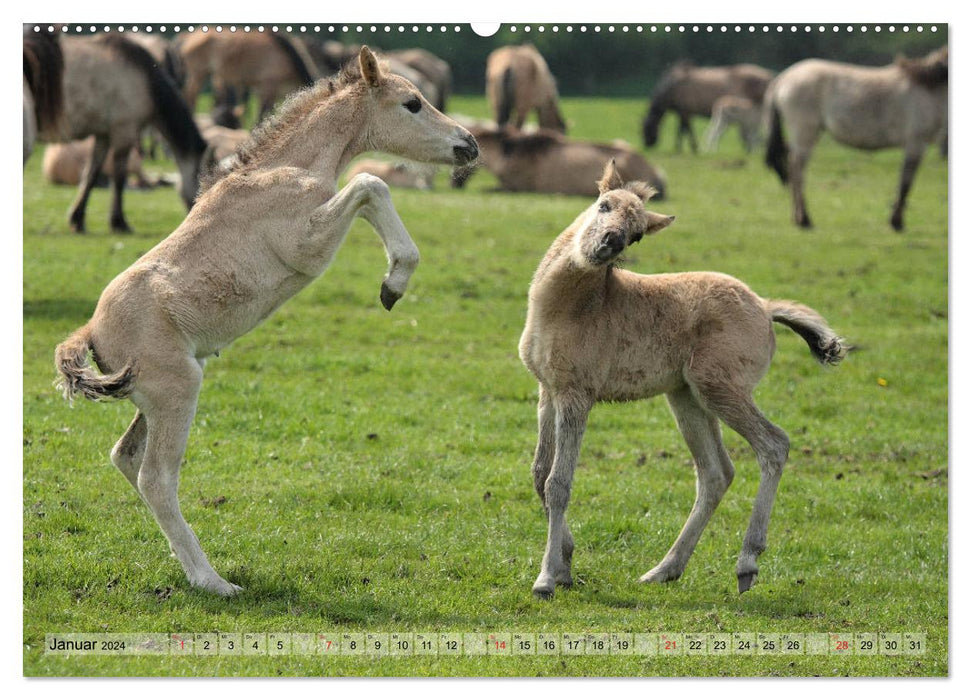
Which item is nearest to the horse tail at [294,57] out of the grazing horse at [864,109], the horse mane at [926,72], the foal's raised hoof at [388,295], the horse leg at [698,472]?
the grazing horse at [864,109]

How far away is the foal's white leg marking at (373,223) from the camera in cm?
682

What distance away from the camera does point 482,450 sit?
10.4 m

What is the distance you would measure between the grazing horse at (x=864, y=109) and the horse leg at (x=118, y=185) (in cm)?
983

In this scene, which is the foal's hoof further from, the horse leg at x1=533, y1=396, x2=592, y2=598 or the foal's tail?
the foal's tail

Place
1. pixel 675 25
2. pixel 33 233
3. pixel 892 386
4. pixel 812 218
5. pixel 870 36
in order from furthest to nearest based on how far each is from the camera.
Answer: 1. pixel 812 218
2. pixel 33 233
3. pixel 892 386
4. pixel 870 36
5. pixel 675 25

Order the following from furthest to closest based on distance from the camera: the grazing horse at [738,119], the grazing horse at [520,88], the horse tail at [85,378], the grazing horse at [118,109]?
the grazing horse at [738,119] → the grazing horse at [520,88] → the grazing horse at [118,109] → the horse tail at [85,378]

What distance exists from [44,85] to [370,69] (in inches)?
310

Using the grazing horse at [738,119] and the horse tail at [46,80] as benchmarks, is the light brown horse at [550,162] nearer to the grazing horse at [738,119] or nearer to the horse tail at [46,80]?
the horse tail at [46,80]

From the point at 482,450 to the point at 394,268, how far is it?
3.79m

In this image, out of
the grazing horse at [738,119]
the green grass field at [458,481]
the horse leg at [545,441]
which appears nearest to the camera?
the green grass field at [458,481]

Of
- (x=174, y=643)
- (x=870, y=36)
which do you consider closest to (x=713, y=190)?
(x=870, y=36)

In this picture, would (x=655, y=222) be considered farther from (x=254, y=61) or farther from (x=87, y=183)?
(x=254, y=61)

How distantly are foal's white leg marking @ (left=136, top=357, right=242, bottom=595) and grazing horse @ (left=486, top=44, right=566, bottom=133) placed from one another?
18546 millimetres

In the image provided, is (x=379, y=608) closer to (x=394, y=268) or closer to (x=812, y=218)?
(x=394, y=268)
